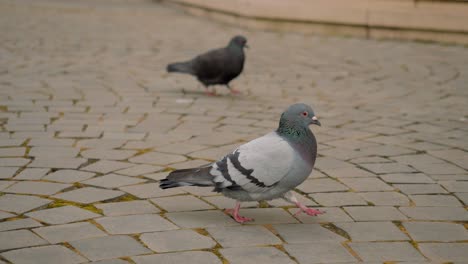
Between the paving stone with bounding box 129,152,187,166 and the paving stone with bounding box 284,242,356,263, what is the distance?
1.79 m

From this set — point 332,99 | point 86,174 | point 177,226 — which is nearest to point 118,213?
point 177,226

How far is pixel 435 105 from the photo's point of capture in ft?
24.5

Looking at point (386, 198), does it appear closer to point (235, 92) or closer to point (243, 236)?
point (243, 236)

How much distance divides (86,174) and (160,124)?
169 cm

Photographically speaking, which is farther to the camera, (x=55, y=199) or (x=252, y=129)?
(x=252, y=129)

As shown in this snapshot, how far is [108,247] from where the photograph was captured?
3.55 meters

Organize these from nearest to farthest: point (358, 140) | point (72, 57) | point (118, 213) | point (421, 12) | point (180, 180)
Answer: point (180, 180) → point (118, 213) → point (358, 140) → point (72, 57) → point (421, 12)

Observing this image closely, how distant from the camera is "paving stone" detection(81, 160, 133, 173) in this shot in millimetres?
4955

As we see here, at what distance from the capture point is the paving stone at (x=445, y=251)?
3488 mm

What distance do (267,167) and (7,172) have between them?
2152 mm

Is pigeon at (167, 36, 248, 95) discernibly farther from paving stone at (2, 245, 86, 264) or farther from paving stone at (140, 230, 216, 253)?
paving stone at (2, 245, 86, 264)

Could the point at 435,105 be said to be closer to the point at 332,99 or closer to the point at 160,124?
the point at 332,99

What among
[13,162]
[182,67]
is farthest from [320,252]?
[182,67]

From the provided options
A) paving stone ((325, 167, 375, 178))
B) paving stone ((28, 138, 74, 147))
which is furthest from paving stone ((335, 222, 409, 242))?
paving stone ((28, 138, 74, 147))
